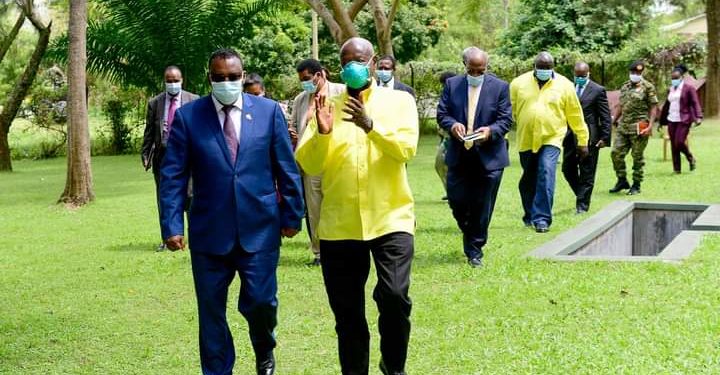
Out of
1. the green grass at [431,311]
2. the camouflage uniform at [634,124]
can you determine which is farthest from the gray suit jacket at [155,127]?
the camouflage uniform at [634,124]

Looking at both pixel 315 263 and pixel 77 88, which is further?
pixel 77 88

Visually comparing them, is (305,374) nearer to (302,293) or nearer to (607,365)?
(607,365)

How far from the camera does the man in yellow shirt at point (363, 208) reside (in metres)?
6.18

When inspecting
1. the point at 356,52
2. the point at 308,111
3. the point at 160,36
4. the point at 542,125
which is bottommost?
the point at 542,125

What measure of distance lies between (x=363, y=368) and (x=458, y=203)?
165 inches

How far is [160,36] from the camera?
27078mm

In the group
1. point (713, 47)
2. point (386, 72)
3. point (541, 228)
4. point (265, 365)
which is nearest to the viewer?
point (265, 365)

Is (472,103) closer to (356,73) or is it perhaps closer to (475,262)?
(475,262)

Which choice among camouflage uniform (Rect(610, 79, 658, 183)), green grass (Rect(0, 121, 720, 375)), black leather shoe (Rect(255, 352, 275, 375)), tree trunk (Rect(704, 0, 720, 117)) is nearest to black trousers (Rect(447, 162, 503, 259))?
green grass (Rect(0, 121, 720, 375))

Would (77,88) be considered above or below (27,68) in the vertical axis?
below

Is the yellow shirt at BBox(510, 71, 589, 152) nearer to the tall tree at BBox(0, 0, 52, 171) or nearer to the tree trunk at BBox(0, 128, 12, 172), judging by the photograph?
the tall tree at BBox(0, 0, 52, 171)

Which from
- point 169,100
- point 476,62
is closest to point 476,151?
point 476,62

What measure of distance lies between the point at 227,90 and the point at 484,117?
449 centimetres

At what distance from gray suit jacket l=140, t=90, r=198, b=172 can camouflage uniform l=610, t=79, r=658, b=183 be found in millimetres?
7364
